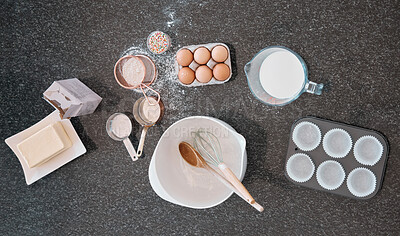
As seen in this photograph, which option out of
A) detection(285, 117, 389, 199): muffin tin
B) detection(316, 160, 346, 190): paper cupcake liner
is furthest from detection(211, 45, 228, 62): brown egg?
detection(316, 160, 346, 190): paper cupcake liner

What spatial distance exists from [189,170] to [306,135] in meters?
0.32

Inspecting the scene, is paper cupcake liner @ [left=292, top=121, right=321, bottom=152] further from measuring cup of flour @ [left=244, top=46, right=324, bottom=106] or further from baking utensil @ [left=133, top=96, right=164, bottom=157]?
baking utensil @ [left=133, top=96, right=164, bottom=157]

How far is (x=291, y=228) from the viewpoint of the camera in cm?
85

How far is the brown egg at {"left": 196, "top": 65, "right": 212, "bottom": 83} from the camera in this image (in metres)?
0.80

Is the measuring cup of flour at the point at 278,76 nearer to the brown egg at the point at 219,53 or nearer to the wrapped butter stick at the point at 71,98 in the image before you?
the brown egg at the point at 219,53

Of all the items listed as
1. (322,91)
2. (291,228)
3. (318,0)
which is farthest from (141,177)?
(318,0)

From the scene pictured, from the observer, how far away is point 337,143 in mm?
829

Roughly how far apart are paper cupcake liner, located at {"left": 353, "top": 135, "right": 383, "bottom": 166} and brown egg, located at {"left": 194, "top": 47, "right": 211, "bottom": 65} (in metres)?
0.45

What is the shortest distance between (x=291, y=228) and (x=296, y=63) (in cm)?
44

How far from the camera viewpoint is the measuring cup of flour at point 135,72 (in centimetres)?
84

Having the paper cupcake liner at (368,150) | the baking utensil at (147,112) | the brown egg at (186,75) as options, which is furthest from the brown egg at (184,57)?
the paper cupcake liner at (368,150)

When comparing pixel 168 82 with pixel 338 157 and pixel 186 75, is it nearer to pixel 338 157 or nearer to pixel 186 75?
pixel 186 75

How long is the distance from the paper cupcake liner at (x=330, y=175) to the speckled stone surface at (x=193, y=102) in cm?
4

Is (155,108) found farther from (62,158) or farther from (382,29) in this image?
(382,29)
